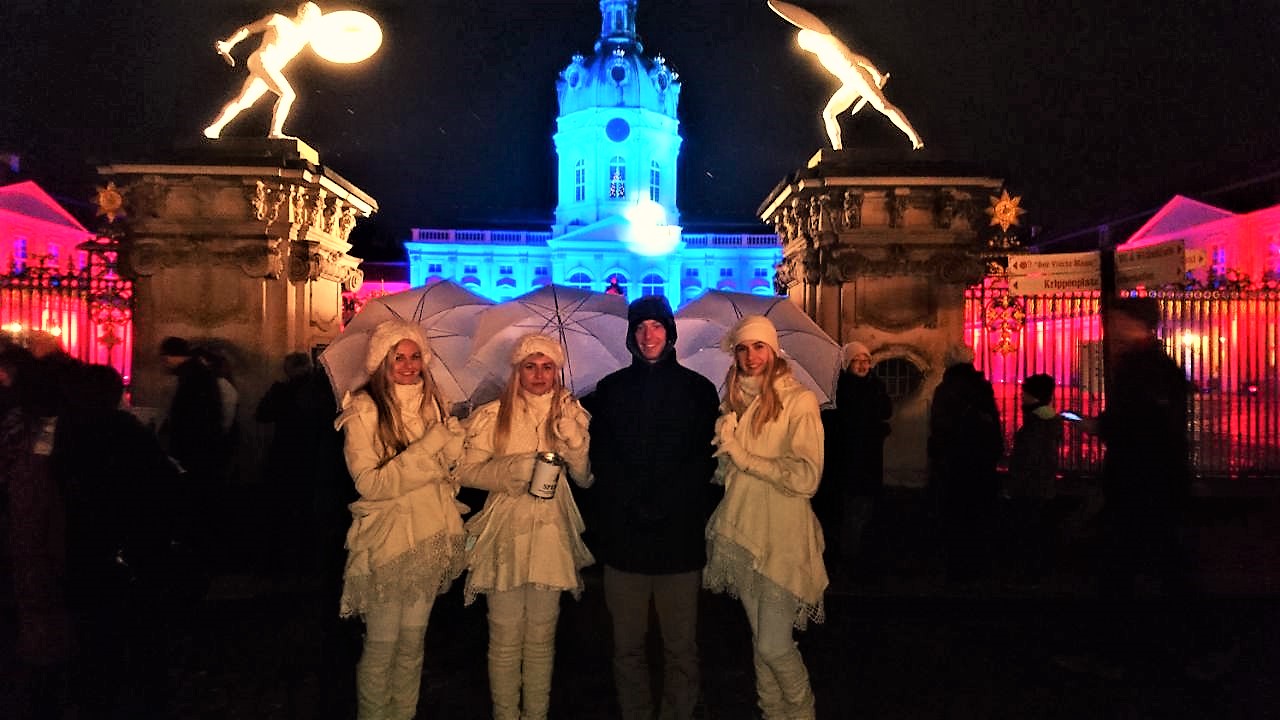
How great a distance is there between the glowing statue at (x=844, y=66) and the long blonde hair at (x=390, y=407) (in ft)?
22.8

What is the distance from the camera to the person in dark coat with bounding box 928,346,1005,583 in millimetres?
6523

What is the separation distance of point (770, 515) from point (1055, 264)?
23.9ft

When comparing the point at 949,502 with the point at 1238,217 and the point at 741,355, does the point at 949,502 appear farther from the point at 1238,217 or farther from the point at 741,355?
the point at 1238,217

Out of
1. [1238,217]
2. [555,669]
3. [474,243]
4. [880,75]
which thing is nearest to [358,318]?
[555,669]

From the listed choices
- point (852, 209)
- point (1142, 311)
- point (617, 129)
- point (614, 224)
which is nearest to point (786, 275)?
point (852, 209)

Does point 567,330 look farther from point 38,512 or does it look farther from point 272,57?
point 272,57

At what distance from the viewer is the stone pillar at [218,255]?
920 cm

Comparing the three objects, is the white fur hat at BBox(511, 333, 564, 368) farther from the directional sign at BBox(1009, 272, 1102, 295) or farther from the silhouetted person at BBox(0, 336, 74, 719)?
the directional sign at BBox(1009, 272, 1102, 295)

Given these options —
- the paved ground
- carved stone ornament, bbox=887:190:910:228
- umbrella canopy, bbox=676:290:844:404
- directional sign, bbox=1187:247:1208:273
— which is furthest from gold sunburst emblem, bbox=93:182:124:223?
directional sign, bbox=1187:247:1208:273

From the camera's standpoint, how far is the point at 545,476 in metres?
3.80

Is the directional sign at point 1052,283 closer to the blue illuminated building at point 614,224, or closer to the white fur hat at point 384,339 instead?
the white fur hat at point 384,339

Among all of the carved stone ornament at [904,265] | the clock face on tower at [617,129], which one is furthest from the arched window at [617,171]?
the carved stone ornament at [904,265]

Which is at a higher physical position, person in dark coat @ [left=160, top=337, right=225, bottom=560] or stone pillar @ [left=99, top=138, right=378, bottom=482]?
stone pillar @ [left=99, top=138, right=378, bottom=482]

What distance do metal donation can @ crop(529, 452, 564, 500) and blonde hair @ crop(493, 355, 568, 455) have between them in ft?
0.62
